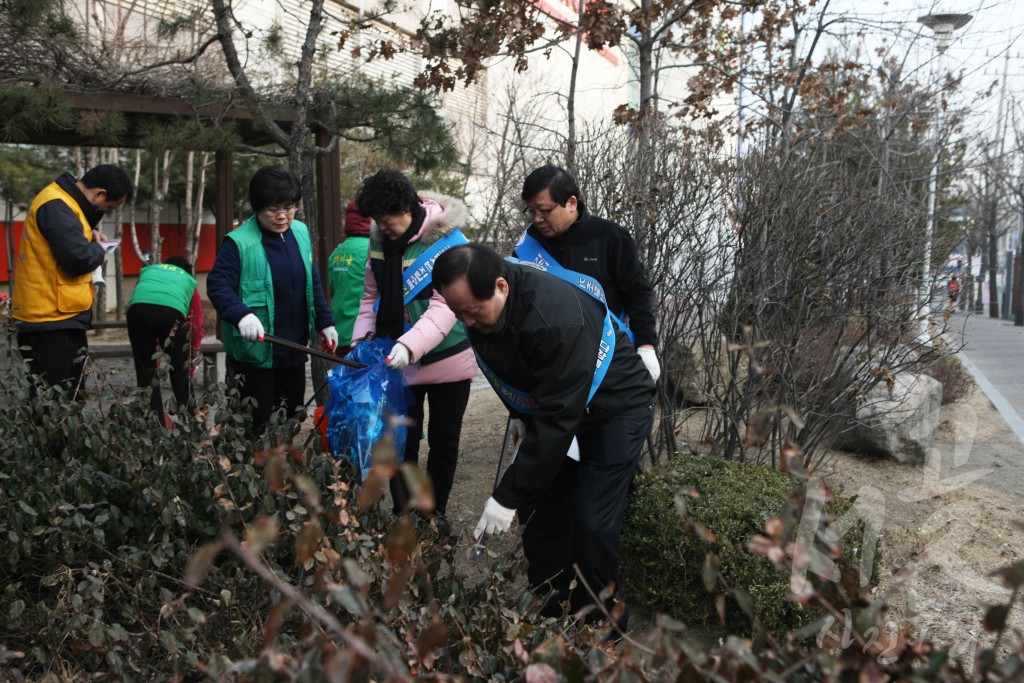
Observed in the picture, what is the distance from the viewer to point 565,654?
157 cm

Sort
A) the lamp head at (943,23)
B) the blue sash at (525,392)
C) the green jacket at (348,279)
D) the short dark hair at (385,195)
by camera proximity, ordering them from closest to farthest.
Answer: the blue sash at (525,392), the short dark hair at (385,195), the green jacket at (348,279), the lamp head at (943,23)

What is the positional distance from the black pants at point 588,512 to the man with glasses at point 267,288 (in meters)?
1.34

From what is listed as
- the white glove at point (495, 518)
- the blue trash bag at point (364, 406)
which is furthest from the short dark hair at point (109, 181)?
the white glove at point (495, 518)

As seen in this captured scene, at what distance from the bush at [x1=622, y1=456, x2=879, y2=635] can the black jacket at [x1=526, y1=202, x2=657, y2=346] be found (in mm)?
648

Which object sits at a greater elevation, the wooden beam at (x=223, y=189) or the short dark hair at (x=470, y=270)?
the wooden beam at (x=223, y=189)

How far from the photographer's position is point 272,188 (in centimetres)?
412

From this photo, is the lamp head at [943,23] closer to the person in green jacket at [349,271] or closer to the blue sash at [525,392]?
the person in green jacket at [349,271]

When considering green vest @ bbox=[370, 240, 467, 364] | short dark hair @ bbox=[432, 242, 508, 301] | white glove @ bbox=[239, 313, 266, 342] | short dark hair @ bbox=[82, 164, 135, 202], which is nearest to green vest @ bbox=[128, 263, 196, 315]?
short dark hair @ bbox=[82, 164, 135, 202]

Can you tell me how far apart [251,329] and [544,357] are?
1.63 metres

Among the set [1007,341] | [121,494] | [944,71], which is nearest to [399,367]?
[121,494]

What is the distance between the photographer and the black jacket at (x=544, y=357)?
280cm

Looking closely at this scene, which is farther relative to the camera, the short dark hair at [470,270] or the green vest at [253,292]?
the green vest at [253,292]

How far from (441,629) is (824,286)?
402cm

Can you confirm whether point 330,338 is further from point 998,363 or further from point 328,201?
point 998,363
